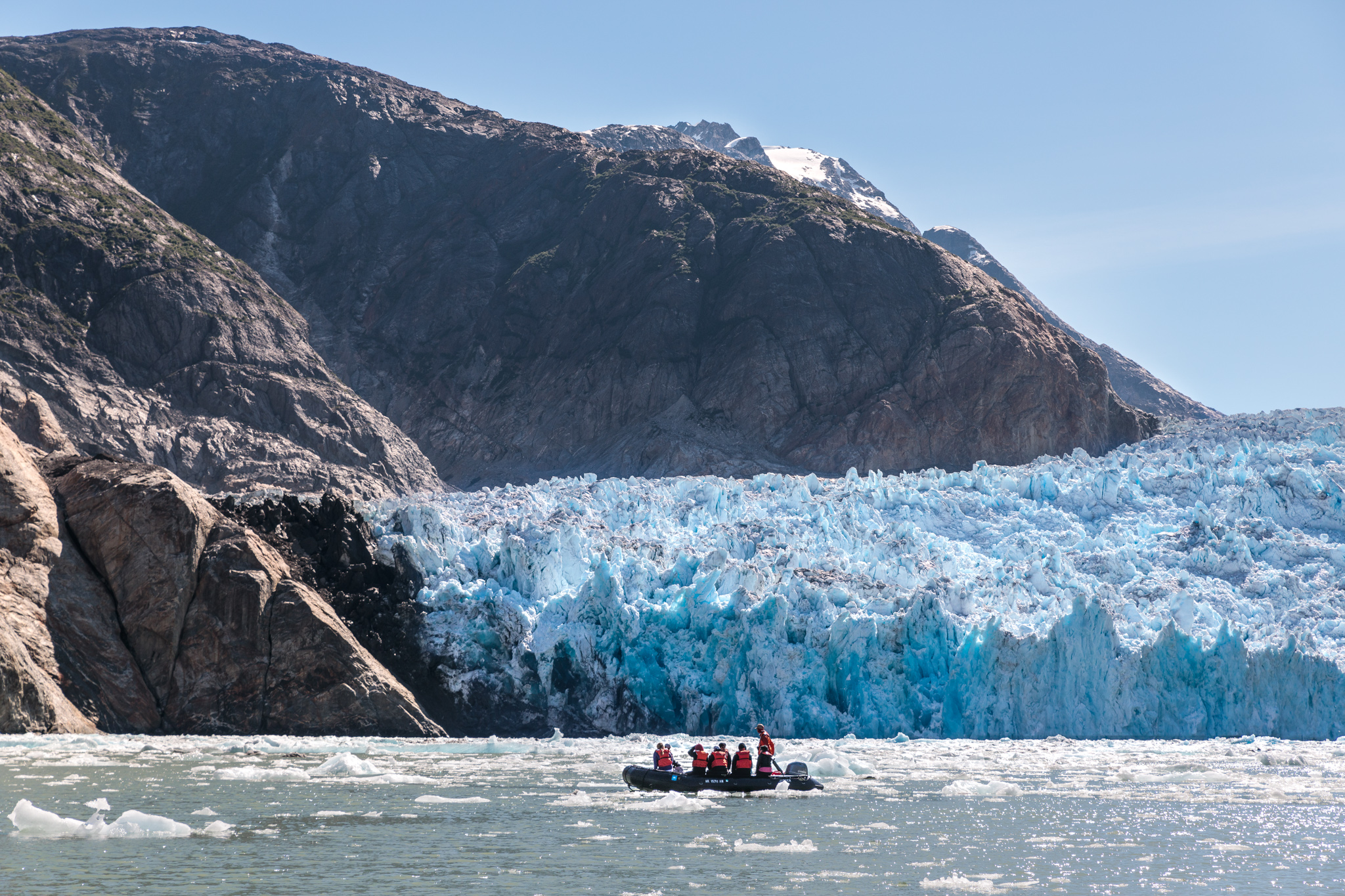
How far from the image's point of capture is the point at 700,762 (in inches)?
914

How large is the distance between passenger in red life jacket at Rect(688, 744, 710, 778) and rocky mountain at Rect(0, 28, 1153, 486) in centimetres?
5088

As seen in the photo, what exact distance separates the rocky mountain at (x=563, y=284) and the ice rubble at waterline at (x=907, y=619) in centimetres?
3831

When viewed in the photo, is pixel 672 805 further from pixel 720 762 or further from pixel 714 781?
pixel 720 762

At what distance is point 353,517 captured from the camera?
118 ft

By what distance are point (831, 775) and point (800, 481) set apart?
799 inches

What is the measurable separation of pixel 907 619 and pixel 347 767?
1541 cm

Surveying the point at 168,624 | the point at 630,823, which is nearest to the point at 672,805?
the point at 630,823

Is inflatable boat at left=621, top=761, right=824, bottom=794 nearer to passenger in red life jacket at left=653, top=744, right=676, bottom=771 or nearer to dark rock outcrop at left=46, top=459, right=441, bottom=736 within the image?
passenger in red life jacket at left=653, top=744, right=676, bottom=771

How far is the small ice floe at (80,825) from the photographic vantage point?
1600cm

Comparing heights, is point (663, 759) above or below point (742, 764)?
above

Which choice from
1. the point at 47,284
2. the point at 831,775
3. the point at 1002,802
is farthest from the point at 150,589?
the point at 47,284

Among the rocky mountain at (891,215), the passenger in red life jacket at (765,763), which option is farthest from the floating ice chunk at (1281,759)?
the rocky mountain at (891,215)

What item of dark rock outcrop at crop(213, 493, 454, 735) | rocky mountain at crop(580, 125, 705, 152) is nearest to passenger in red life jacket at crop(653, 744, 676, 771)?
dark rock outcrop at crop(213, 493, 454, 735)

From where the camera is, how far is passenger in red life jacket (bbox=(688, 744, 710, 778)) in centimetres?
2294
